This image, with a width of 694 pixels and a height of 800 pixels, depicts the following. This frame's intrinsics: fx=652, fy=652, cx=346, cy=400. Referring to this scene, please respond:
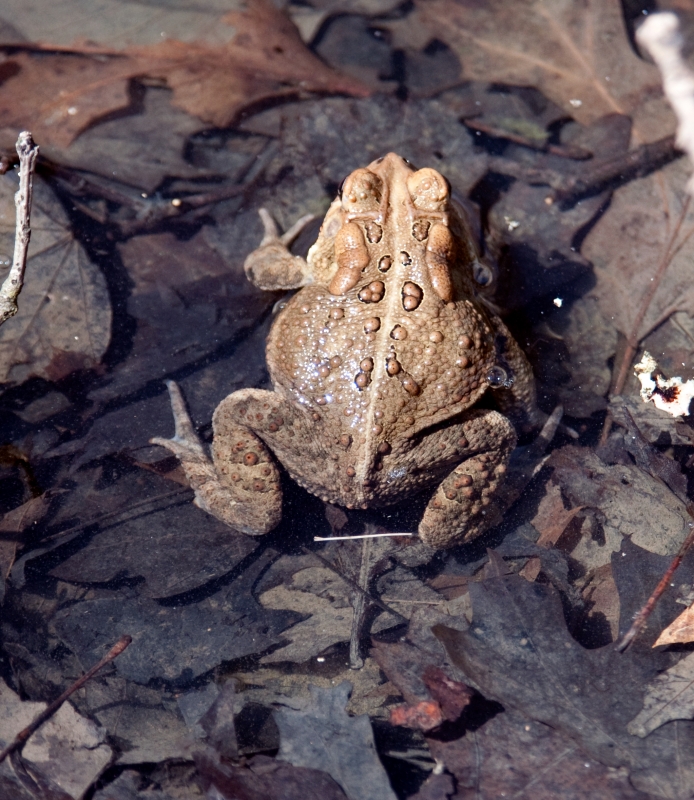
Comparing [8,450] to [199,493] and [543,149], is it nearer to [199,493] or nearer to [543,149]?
[199,493]

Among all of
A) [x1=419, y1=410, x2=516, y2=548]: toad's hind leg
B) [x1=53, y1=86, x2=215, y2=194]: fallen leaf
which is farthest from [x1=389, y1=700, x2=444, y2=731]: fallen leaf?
[x1=53, y1=86, x2=215, y2=194]: fallen leaf

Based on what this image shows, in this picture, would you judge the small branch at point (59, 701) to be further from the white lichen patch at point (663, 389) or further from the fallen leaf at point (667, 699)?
the white lichen patch at point (663, 389)

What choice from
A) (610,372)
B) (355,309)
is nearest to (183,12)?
(355,309)

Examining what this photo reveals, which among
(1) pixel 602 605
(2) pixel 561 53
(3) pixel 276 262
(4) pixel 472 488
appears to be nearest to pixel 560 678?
(1) pixel 602 605

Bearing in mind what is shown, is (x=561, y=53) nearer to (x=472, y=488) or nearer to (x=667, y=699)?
(x=472, y=488)

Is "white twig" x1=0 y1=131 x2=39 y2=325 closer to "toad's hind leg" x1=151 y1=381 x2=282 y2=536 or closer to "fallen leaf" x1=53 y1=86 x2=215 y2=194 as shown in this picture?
"toad's hind leg" x1=151 y1=381 x2=282 y2=536
